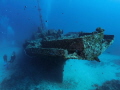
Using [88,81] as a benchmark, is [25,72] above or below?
above

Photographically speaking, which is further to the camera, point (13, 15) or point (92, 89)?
point (13, 15)

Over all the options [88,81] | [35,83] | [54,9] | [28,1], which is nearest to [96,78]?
[88,81]

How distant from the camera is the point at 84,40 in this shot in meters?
6.10

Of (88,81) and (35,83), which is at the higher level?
(35,83)

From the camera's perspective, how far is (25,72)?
12.2 m

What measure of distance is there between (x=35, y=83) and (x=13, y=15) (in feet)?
317

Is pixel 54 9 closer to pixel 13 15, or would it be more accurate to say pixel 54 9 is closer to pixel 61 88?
pixel 13 15

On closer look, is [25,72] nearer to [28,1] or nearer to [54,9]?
[28,1]

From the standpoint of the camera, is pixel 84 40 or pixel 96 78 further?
pixel 96 78

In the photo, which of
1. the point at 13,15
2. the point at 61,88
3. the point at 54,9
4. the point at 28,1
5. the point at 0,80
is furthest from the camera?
the point at 54,9

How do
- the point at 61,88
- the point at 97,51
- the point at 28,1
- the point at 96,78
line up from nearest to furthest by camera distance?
the point at 97,51
the point at 61,88
the point at 96,78
the point at 28,1

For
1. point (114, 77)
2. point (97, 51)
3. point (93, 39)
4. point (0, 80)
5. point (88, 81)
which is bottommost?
point (114, 77)

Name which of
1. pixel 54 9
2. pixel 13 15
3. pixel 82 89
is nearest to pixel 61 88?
pixel 82 89

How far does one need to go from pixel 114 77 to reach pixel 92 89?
4408mm
